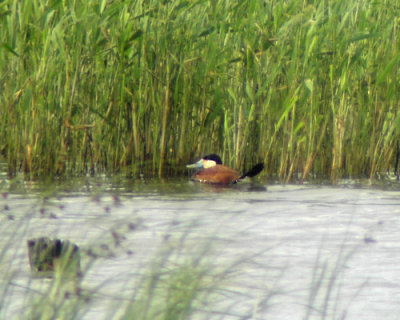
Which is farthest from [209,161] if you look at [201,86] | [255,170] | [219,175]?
[201,86]

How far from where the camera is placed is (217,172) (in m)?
7.87

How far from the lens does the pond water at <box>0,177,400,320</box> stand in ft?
12.0

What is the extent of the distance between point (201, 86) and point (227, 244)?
9.70 feet

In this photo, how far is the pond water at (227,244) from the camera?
3668 mm

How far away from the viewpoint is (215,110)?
8102 millimetres

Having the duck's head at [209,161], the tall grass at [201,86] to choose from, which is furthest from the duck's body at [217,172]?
the tall grass at [201,86]

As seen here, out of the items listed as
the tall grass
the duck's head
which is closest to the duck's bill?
the duck's head

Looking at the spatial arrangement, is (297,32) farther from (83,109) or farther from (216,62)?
(83,109)

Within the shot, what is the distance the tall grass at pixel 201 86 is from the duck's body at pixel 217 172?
25 cm

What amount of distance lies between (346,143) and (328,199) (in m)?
1.17

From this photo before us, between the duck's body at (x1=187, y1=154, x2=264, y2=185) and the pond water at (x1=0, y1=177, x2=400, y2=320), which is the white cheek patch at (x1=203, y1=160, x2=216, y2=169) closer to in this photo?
the duck's body at (x1=187, y1=154, x2=264, y2=185)

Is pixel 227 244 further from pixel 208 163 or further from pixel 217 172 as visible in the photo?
A: pixel 208 163

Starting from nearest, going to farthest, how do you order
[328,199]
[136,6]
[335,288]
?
[335,288], [328,199], [136,6]

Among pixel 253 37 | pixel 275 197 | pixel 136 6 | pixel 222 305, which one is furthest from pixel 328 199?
pixel 222 305
